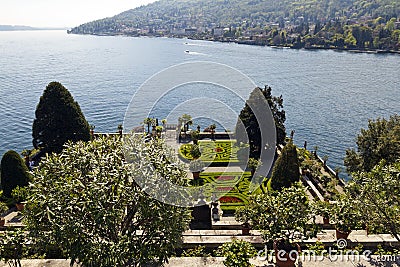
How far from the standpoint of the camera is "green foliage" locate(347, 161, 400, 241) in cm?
1066

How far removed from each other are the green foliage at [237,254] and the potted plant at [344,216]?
13.1 ft

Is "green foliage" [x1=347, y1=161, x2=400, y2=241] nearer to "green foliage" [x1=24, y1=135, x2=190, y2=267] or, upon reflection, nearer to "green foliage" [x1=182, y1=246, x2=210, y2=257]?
"green foliage" [x1=182, y1=246, x2=210, y2=257]

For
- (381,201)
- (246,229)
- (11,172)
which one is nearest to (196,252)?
(246,229)

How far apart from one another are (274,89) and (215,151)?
4014cm

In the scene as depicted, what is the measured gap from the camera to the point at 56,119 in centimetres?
2341

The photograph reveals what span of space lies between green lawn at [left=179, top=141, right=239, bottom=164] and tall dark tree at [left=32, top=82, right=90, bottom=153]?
24.9ft

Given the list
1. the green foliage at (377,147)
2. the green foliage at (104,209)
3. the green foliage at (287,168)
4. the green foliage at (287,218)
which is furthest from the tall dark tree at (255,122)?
the green foliage at (104,209)

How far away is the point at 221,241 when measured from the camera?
1240cm

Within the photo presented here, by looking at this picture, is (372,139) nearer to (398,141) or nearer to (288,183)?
(398,141)

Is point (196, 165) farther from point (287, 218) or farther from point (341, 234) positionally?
point (287, 218)

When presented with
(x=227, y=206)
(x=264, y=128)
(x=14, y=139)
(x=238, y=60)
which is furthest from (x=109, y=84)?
(x=227, y=206)

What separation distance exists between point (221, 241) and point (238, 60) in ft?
297

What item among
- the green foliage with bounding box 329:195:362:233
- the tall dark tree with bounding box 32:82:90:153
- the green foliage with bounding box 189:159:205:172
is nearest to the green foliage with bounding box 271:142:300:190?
the green foliage with bounding box 329:195:362:233

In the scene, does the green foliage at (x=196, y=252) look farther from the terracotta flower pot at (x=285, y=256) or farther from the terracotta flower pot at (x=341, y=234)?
the terracotta flower pot at (x=341, y=234)
